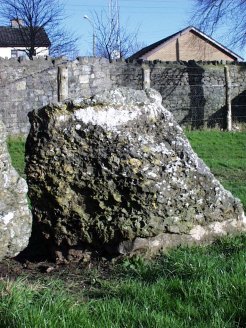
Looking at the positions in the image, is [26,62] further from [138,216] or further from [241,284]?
[241,284]

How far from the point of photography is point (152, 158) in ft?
16.0

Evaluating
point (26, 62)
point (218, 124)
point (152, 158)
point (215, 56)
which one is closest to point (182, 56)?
point (215, 56)

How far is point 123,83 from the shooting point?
56.7 ft

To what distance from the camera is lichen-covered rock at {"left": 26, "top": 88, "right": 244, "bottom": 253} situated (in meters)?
4.80

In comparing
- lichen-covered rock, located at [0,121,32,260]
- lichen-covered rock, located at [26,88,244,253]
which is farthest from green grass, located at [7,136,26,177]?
lichen-covered rock, located at [0,121,32,260]

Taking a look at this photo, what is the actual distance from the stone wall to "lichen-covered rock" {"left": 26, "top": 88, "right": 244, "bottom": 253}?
30.4 ft

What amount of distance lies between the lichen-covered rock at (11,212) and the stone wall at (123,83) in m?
9.82

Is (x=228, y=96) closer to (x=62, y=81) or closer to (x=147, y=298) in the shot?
(x=62, y=81)

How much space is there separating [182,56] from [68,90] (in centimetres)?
3171

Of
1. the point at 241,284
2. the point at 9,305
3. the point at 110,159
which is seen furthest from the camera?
the point at 110,159

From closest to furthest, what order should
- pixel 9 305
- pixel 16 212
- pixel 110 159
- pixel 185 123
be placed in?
pixel 9 305 < pixel 16 212 < pixel 110 159 < pixel 185 123

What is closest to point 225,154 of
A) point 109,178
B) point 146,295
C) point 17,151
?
point 17,151

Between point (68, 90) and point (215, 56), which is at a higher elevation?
point (215, 56)

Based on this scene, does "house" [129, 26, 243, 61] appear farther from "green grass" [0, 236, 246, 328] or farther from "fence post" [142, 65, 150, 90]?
"green grass" [0, 236, 246, 328]
